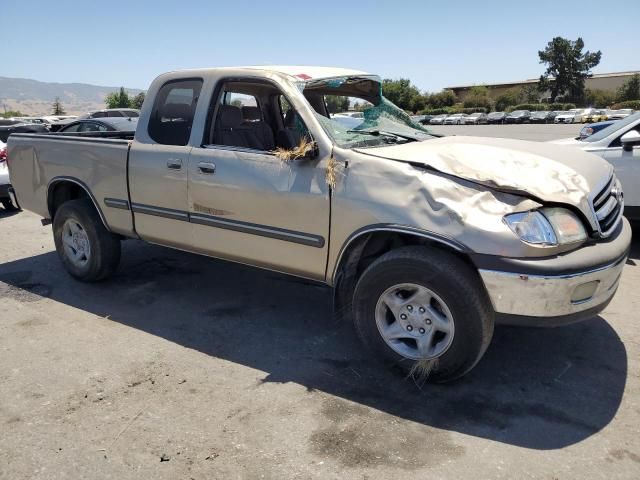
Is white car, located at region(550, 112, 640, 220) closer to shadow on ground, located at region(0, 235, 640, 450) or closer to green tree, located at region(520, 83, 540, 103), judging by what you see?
shadow on ground, located at region(0, 235, 640, 450)

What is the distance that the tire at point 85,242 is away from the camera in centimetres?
505

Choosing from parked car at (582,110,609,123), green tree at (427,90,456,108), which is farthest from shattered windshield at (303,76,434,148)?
green tree at (427,90,456,108)

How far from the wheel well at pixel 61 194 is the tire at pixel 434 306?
3.32 m

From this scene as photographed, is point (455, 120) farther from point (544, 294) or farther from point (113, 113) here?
point (544, 294)

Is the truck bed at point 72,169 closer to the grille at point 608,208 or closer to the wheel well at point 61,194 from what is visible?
the wheel well at point 61,194

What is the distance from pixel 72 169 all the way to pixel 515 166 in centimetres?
396

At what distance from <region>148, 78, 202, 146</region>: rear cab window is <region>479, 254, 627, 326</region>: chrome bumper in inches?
104

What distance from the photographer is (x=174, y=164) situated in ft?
13.8

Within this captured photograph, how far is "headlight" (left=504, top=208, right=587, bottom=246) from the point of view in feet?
9.47

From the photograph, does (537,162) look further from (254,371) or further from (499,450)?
(254,371)

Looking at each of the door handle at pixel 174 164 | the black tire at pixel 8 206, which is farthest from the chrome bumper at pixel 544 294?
the black tire at pixel 8 206

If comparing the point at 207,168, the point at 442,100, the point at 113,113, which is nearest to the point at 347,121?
the point at 207,168

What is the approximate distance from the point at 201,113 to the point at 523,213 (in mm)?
2527

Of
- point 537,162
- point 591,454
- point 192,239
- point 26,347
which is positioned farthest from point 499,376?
point 26,347
